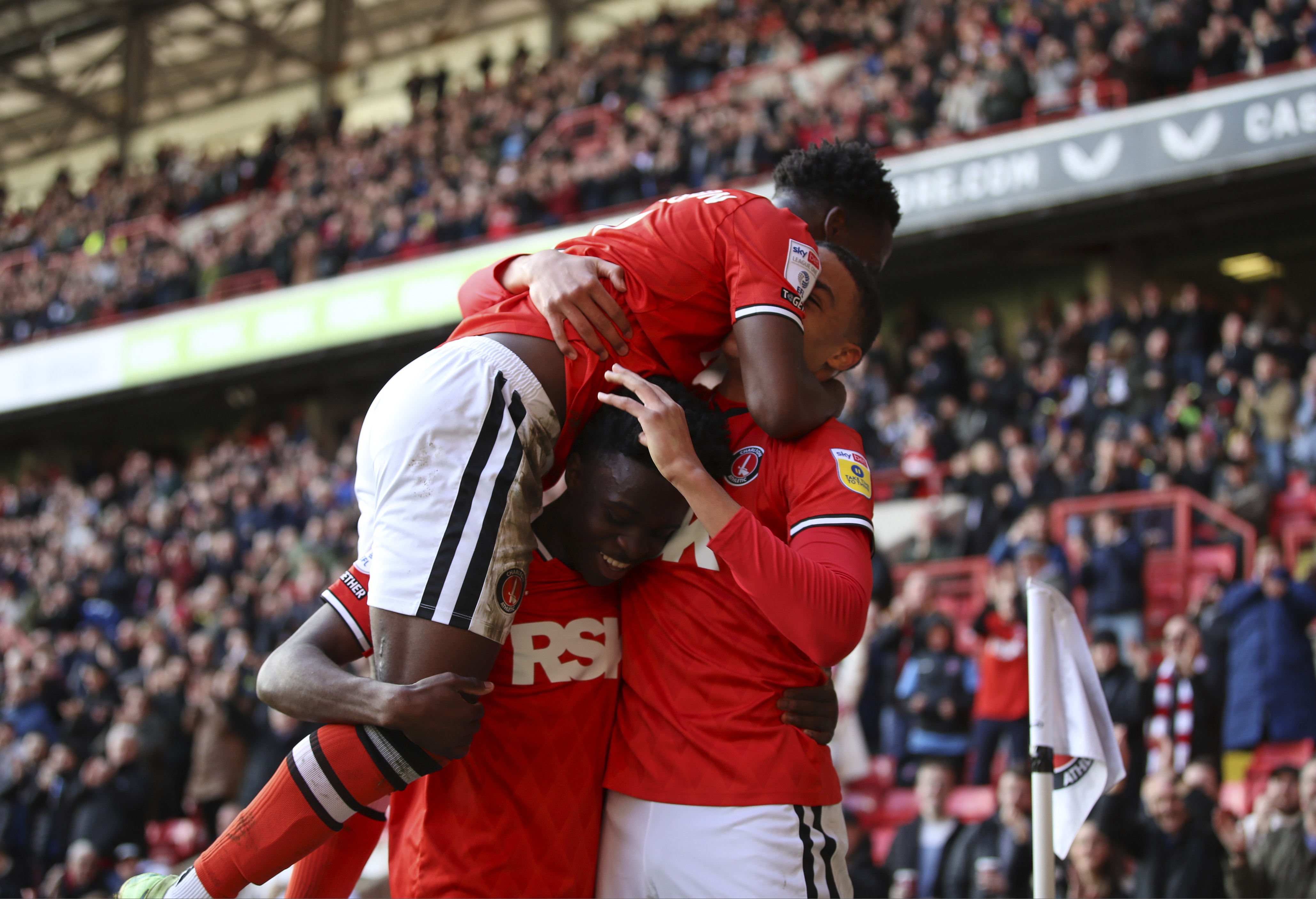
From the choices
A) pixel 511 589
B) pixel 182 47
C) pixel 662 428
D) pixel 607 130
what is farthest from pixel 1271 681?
pixel 182 47

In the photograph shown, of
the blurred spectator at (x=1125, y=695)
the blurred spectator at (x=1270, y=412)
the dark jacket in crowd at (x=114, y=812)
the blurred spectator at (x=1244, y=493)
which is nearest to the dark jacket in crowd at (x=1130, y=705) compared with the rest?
the blurred spectator at (x=1125, y=695)

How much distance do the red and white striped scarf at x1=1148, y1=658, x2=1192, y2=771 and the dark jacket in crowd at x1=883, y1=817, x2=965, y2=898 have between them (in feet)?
4.10

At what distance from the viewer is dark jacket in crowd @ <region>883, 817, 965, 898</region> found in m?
7.09

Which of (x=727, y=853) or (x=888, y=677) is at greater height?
(x=888, y=677)

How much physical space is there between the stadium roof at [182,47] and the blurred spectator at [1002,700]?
19.4 m

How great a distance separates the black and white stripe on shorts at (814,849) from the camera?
2682 millimetres

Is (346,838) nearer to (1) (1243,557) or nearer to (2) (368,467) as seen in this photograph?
(2) (368,467)

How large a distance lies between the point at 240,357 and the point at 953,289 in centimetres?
1054

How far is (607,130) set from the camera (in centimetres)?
1733

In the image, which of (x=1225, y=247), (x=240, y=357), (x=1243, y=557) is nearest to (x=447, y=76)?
(x=240, y=357)

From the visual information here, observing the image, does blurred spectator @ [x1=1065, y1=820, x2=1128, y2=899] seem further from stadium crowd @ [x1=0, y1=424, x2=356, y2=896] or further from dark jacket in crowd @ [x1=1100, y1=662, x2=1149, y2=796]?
stadium crowd @ [x1=0, y1=424, x2=356, y2=896]

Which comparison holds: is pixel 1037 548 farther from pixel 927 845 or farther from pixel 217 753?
pixel 217 753

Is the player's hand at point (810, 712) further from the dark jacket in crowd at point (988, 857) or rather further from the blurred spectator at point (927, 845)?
the blurred spectator at point (927, 845)

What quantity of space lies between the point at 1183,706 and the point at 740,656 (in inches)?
214
